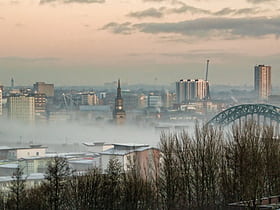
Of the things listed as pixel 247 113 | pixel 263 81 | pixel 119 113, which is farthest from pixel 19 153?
Answer: pixel 263 81

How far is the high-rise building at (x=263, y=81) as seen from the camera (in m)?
148

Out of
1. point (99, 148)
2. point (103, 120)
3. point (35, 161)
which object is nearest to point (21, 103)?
A: point (103, 120)

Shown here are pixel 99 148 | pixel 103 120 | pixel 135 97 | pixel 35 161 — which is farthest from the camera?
pixel 135 97

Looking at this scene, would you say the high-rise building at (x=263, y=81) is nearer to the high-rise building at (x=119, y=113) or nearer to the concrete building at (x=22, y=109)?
the high-rise building at (x=119, y=113)

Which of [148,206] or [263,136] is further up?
[263,136]

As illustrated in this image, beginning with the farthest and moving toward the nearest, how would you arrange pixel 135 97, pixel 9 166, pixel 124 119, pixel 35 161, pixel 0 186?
pixel 135 97, pixel 124 119, pixel 35 161, pixel 9 166, pixel 0 186

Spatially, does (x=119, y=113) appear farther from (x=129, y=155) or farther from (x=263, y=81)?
(x=129, y=155)

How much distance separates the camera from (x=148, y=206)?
2580 cm

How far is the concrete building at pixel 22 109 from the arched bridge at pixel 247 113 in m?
72.3

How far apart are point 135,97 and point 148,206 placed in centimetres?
13645

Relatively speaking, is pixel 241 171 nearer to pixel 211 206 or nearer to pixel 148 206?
pixel 211 206

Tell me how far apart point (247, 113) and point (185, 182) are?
43911 mm

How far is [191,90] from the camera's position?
165 m

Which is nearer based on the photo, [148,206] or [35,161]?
[148,206]
